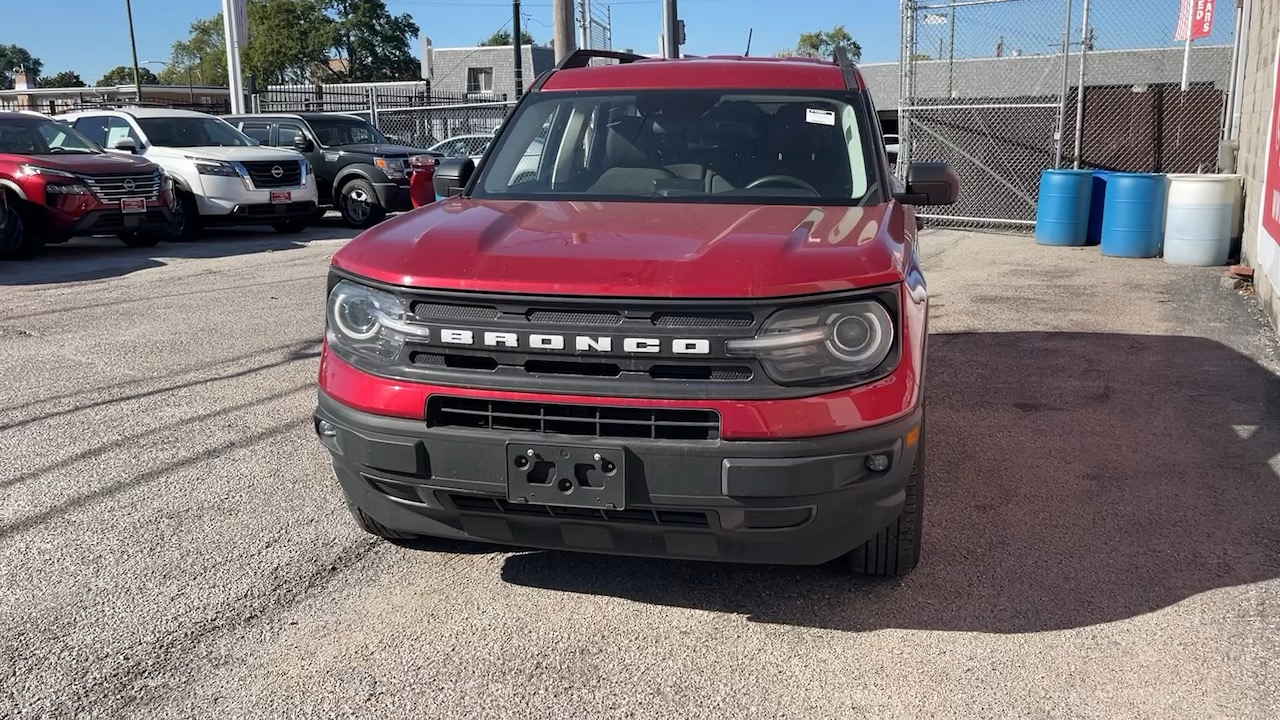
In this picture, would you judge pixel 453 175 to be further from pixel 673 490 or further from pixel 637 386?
pixel 673 490

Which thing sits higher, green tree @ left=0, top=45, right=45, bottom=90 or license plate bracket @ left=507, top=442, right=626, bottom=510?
green tree @ left=0, top=45, right=45, bottom=90

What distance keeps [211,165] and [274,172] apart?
84cm

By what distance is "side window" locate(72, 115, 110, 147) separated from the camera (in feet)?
47.9

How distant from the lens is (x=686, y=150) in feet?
14.4

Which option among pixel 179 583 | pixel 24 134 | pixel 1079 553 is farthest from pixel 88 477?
pixel 24 134

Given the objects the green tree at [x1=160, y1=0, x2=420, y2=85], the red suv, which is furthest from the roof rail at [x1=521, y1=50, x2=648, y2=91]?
the green tree at [x1=160, y1=0, x2=420, y2=85]

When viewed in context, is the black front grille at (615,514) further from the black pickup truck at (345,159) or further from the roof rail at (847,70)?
the black pickup truck at (345,159)

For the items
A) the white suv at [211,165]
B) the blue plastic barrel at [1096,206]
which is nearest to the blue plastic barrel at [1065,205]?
the blue plastic barrel at [1096,206]

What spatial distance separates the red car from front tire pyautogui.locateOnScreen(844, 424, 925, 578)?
36.8 feet

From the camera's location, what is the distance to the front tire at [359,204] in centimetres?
1623

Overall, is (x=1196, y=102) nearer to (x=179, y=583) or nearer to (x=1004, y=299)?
(x=1004, y=299)

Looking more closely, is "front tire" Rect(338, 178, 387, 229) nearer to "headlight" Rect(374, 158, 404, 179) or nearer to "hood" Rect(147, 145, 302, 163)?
"headlight" Rect(374, 158, 404, 179)

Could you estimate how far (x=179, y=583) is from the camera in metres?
3.70

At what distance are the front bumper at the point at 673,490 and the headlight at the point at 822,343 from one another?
19cm
